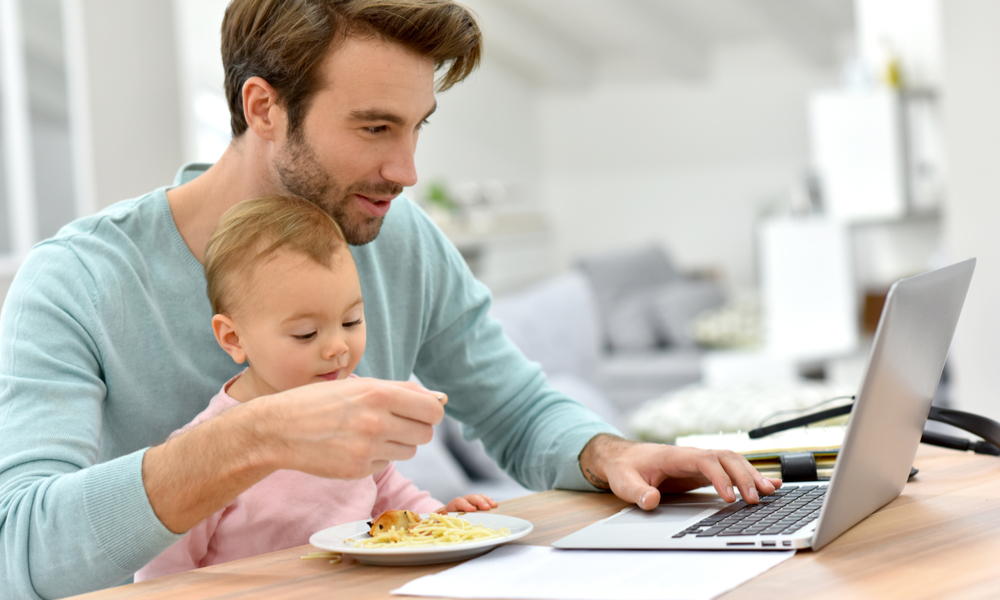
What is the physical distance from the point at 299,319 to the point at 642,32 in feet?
23.8

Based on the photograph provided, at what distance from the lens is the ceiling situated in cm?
759

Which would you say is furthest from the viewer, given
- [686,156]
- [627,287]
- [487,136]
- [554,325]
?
[686,156]

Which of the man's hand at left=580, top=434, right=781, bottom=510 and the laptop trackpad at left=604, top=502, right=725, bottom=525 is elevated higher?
the man's hand at left=580, top=434, right=781, bottom=510

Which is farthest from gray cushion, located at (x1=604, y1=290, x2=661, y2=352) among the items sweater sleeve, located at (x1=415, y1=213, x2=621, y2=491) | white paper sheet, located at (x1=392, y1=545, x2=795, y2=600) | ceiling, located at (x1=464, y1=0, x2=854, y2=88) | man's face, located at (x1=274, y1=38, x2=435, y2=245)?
white paper sheet, located at (x1=392, y1=545, x2=795, y2=600)

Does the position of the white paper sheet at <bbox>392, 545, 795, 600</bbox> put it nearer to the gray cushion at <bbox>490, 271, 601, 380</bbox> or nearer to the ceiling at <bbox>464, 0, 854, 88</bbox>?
the gray cushion at <bbox>490, 271, 601, 380</bbox>

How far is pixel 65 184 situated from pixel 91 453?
3.58 m

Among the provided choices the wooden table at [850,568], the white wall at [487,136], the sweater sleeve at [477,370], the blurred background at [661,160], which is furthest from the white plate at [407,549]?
the white wall at [487,136]

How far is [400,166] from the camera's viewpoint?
3.99ft

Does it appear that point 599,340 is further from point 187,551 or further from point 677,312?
point 187,551

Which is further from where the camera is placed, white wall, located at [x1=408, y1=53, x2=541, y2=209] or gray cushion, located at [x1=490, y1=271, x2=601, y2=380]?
white wall, located at [x1=408, y1=53, x2=541, y2=209]

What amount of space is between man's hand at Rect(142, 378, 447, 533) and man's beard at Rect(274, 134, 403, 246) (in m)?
0.42

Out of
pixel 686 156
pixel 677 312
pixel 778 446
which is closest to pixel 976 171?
pixel 778 446

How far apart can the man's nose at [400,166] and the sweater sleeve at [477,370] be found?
19 centimetres

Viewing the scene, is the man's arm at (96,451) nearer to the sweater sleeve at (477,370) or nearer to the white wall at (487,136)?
the sweater sleeve at (477,370)
